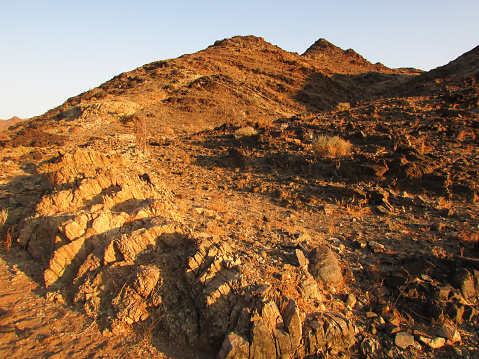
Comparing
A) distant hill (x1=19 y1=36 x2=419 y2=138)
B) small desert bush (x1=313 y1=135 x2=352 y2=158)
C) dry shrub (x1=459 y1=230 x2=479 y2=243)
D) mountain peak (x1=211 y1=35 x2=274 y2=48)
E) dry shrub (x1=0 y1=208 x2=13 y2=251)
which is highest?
mountain peak (x1=211 y1=35 x2=274 y2=48)

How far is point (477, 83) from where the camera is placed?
547 inches

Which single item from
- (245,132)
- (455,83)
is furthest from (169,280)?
(455,83)

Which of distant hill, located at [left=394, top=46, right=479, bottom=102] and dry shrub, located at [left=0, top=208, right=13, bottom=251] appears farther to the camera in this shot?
distant hill, located at [left=394, top=46, right=479, bottom=102]

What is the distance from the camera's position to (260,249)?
3.83 m

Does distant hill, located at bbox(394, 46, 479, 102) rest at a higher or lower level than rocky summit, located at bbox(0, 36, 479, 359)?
higher

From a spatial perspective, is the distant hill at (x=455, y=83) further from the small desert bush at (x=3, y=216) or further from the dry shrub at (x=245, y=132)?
the small desert bush at (x=3, y=216)

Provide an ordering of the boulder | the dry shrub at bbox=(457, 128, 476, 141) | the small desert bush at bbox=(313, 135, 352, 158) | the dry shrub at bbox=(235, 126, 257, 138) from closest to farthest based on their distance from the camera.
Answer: the boulder
the small desert bush at bbox=(313, 135, 352, 158)
the dry shrub at bbox=(457, 128, 476, 141)
the dry shrub at bbox=(235, 126, 257, 138)

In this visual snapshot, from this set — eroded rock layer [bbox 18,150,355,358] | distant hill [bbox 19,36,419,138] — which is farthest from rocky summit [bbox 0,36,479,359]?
distant hill [bbox 19,36,419,138]

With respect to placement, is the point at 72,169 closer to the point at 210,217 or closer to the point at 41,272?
the point at 41,272

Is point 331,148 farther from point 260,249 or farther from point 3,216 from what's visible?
point 3,216

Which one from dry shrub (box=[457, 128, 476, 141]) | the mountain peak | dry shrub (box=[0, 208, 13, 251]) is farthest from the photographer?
the mountain peak

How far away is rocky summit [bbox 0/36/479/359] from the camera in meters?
2.69

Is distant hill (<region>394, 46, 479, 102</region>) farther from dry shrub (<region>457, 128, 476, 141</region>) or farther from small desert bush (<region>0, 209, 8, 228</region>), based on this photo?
small desert bush (<region>0, 209, 8, 228</region>)

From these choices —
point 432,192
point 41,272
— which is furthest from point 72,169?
point 432,192
